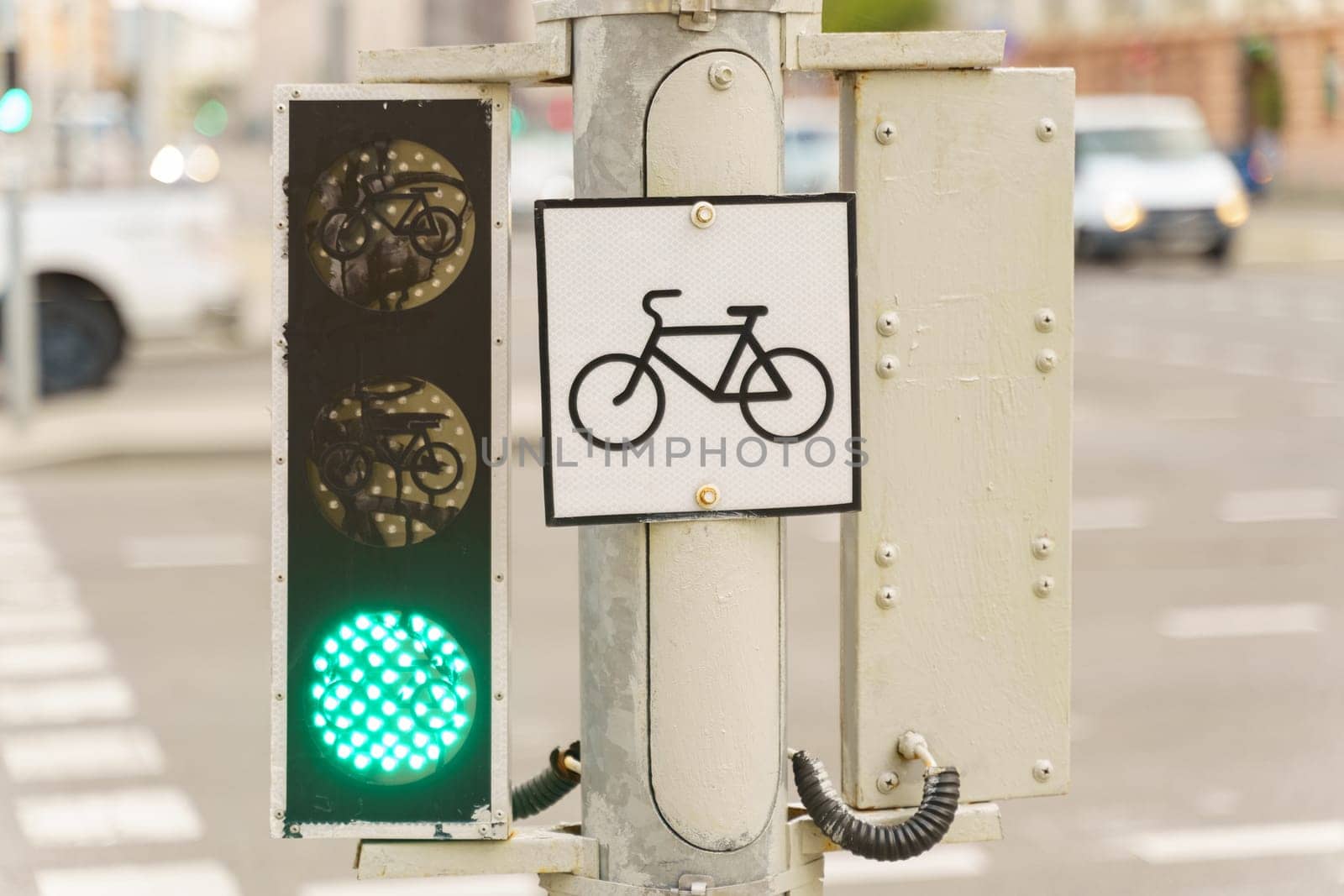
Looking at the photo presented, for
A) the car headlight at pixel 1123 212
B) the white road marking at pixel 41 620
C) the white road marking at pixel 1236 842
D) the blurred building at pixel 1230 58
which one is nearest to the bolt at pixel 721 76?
the white road marking at pixel 1236 842

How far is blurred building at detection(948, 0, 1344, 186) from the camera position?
50.9 m

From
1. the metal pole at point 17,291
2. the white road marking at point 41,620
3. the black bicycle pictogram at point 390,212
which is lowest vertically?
the white road marking at point 41,620

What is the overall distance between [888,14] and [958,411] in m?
59.8

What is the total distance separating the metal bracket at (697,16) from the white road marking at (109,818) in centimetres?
374

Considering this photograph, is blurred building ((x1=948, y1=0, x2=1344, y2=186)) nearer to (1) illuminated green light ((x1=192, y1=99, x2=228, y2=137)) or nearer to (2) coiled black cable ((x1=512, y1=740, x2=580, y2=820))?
(1) illuminated green light ((x1=192, y1=99, x2=228, y2=137))

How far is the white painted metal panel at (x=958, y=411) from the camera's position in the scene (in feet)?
8.70

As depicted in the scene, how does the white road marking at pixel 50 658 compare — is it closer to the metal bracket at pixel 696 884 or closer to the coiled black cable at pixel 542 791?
the coiled black cable at pixel 542 791

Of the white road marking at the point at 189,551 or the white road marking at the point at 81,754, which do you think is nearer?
the white road marking at the point at 81,754

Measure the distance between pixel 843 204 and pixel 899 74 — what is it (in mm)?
198

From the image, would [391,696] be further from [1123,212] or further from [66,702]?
[1123,212]

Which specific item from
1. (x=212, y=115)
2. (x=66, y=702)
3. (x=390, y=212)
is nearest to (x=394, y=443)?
(x=390, y=212)

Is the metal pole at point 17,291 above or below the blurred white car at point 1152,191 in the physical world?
below

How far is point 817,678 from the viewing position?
296 inches

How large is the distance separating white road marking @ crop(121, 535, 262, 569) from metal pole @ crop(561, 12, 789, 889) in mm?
7345
